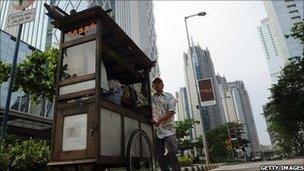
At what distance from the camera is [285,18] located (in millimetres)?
101125

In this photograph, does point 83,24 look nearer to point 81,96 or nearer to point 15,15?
point 81,96

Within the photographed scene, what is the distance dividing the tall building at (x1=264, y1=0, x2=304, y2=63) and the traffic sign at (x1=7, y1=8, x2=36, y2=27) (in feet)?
327

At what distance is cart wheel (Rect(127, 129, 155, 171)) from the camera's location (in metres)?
4.31

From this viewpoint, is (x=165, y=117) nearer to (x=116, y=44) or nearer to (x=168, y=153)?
(x=168, y=153)

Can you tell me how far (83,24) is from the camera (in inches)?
177

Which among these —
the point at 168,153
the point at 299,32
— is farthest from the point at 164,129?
the point at 299,32

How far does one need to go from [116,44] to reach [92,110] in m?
1.75

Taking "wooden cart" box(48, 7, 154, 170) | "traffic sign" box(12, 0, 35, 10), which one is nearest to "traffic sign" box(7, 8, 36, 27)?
"traffic sign" box(12, 0, 35, 10)

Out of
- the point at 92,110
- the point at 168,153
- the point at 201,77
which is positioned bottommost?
the point at 168,153

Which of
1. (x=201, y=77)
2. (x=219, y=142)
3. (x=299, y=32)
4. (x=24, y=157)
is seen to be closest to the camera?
(x=24, y=157)

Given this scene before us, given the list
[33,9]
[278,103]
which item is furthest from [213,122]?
[33,9]

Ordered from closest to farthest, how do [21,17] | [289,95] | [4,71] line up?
1. [21,17]
2. [4,71]
3. [289,95]

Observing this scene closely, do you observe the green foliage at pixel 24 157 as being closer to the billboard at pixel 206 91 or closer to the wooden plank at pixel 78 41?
the wooden plank at pixel 78 41

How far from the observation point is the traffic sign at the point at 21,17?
6.41m
